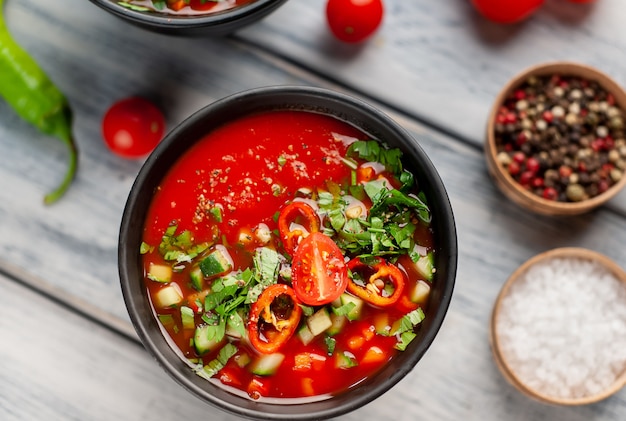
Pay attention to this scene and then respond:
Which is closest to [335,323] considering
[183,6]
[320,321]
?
[320,321]

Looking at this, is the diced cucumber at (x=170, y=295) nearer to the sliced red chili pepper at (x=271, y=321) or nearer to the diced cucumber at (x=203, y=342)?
the diced cucumber at (x=203, y=342)

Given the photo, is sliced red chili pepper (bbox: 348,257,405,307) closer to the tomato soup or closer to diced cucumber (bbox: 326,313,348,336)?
diced cucumber (bbox: 326,313,348,336)

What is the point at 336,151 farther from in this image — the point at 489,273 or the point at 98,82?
the point at 98,82

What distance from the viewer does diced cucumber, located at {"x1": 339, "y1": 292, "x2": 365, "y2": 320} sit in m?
2.44

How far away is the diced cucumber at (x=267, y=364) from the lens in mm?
2439

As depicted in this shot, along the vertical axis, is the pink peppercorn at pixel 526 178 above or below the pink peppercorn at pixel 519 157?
below

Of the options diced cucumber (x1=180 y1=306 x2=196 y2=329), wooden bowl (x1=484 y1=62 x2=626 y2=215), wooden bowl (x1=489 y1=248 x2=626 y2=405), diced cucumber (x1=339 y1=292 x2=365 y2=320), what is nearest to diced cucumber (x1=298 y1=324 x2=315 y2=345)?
diced cucumber (x1=339 y1=292 x2=365 y2=320)

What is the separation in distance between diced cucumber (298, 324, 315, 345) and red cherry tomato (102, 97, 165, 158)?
98 centimetres

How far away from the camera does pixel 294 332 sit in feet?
8.04

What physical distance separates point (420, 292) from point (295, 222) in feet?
1.45

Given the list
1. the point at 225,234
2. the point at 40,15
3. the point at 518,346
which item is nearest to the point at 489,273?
the point at 518,346

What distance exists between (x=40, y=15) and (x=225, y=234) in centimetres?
129

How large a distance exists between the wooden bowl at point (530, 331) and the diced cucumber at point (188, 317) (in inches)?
43.2

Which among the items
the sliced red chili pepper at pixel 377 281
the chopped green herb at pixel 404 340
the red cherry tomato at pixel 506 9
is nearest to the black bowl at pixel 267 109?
the chopped green herb at pixel 404 340
